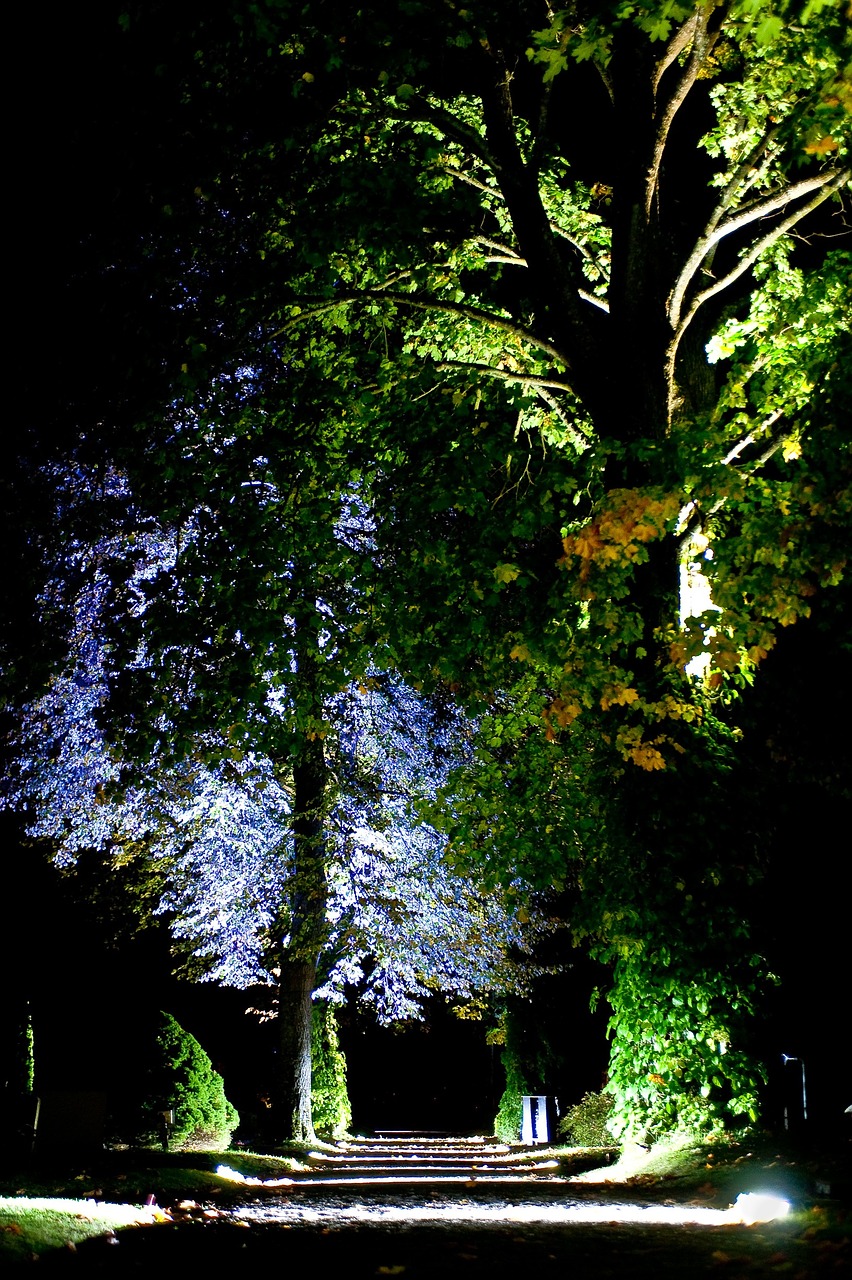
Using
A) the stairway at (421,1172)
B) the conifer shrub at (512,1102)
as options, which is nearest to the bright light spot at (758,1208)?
the stairway at (421,1172)

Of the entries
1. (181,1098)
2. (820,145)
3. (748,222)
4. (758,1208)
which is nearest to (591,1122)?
(181,1098)

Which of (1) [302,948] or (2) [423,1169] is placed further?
(1) [302,948]

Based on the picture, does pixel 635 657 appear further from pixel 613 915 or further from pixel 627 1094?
pixel 627 1094

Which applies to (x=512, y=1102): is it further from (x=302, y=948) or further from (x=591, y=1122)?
(x=302, y=948)

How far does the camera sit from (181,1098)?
17.8 m

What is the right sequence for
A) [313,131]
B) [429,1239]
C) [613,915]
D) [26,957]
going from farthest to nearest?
1. [26,957]
2. [313,131]
3. [613,915]
4. [429,1239]

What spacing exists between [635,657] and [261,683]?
3.50 meters

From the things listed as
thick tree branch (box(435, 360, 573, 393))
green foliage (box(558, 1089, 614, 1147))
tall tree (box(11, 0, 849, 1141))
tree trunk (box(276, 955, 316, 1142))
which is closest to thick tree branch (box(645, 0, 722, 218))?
tall tree (box(11, 0, 849, 1141))

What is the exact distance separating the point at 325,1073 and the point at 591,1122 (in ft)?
32.9

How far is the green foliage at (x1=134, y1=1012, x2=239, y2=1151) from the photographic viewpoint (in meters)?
17.6

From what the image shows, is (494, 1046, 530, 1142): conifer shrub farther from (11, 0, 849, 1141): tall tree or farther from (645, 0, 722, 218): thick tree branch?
(645, 0, 722, 218): thick tree branch

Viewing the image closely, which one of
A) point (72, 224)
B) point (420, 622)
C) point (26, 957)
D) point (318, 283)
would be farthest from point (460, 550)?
point (26, 957)

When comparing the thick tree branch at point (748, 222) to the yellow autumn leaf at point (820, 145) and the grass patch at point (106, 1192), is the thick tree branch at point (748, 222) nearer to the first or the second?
the yellow autumn leaf at point (820, 145)

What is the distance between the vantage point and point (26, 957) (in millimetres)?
25969
